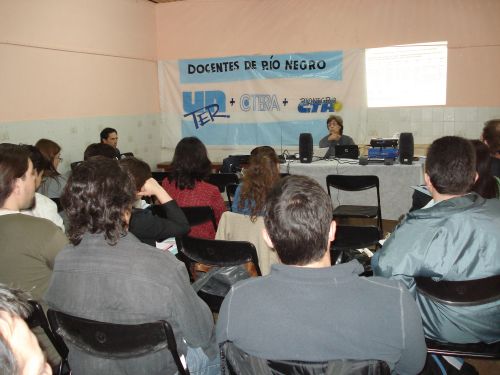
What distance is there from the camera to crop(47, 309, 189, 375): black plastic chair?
141 cm

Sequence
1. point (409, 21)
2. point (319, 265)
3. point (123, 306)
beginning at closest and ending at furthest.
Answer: point (319, 265), point (123, 306), point (409, 21)

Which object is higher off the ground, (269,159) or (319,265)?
(269,159)

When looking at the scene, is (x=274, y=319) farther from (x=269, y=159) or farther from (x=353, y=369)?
(x=269, y=159)

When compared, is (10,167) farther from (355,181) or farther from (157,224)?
(355,181)

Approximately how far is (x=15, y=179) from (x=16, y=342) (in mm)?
1546

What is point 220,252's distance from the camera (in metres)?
2.38

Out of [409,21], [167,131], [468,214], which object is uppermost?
[409,21]

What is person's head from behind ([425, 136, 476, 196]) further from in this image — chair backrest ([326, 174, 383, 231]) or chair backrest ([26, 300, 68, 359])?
chair backrest ([326, 174, 383, 231])

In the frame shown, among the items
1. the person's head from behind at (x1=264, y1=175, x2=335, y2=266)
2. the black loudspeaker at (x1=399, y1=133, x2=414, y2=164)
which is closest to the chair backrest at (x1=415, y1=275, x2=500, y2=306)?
the person's head from behind at (x1=264, y1=175, x2=335, y2=266)

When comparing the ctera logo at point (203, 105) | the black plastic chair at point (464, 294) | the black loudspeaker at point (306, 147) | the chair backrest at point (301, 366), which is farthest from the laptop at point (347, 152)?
the chair backrest at point (301, 366)

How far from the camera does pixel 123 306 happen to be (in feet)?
4.82

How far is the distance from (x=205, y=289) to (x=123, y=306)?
3.05 ft

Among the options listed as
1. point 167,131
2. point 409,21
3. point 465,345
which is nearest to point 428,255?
point 465,345

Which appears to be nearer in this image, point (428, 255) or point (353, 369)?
point (353, 369)
